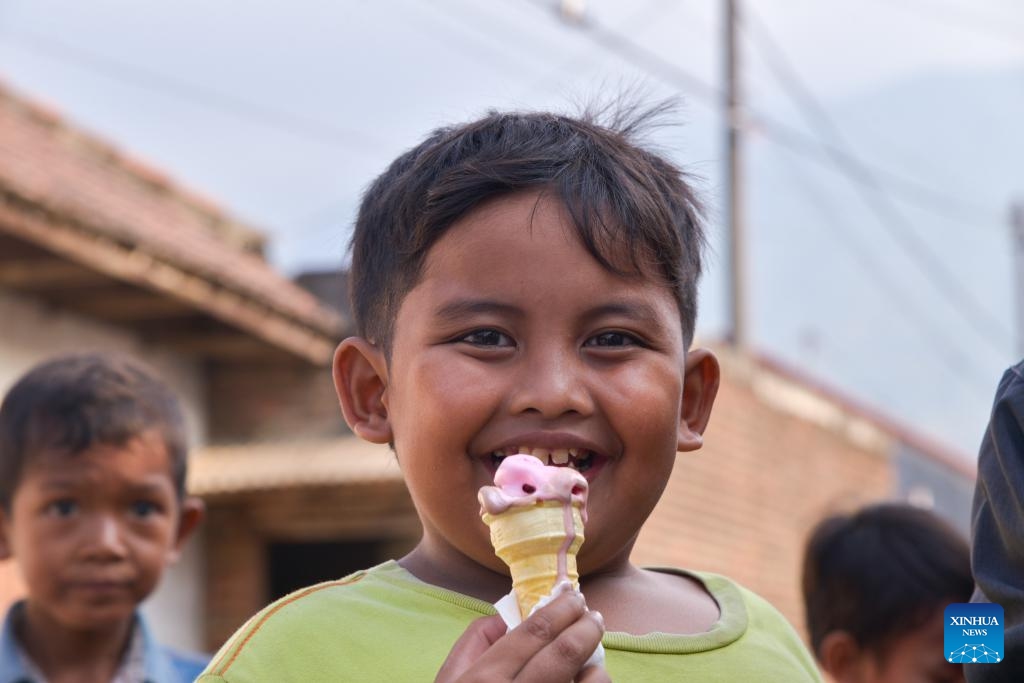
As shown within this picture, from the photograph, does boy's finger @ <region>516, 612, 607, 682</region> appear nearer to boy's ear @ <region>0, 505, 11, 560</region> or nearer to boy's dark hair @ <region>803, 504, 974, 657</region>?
boy's dark hair @ <region>803, 504, 974, 657</region>

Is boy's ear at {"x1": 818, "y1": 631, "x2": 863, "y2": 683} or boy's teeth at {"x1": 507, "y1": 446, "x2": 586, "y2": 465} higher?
boy's teeth at {"x1": 507, "y1": 446, "x2": 586, "y2": 465}

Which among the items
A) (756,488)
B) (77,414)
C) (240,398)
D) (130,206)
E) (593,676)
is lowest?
(593,676)

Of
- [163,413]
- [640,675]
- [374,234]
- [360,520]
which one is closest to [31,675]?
[163,413]

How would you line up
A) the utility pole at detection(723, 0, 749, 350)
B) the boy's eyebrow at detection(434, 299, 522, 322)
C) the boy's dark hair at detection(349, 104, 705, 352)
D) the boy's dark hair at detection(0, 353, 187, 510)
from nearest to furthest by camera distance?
the boy's eyebrow at detection(434, 299, 522, 322) < the boy's dark hair at detection(349, 104, 705, 352) < the boy's dark hair at detection(0, 353, 187, 510) < the utility pole at detection(723, 0, 749, 350)

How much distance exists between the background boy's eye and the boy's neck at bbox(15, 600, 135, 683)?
5.73 ft

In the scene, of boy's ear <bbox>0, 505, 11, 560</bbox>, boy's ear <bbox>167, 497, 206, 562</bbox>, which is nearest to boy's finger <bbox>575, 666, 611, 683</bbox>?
boy's ear <bbox>167, 497, 206, 562</bbox>

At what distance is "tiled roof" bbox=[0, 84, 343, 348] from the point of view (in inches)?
334

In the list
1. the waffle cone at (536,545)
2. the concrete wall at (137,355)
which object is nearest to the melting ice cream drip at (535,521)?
the waffle cone at (536,545)

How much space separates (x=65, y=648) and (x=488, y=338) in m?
1.84

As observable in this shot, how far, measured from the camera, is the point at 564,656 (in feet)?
5.52

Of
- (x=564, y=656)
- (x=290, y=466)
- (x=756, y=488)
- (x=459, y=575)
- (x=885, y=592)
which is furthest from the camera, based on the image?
(x=756, y=488)

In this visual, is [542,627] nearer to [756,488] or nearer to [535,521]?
[535,521]

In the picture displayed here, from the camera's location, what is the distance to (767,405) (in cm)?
1169

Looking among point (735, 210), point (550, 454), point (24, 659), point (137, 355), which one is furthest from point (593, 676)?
point (735, 210)
